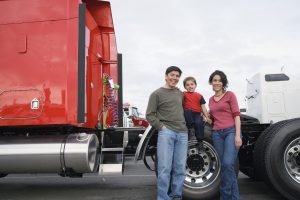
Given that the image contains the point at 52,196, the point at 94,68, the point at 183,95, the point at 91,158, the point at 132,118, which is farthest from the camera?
the point at 132,118

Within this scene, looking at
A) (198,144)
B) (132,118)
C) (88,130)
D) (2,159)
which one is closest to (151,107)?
(198,144)

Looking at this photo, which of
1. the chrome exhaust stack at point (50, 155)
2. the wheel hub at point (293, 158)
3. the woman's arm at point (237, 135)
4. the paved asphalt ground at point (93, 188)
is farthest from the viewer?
the paved asphalt ground at point (93, 188)

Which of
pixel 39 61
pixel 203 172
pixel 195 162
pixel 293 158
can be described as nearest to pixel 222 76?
pixel 195 162

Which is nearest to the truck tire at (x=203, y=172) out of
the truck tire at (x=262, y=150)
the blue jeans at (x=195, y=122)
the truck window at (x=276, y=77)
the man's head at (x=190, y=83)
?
the blue jeans at (x=195, y=122)

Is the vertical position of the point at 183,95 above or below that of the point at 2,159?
above

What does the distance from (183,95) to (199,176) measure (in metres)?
1.19

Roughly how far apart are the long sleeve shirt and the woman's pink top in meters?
0.47

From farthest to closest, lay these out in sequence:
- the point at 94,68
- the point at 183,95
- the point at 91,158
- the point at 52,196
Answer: the point at 94,68 < the point at 52,196 < the point at 91,158 < the point at 183,95

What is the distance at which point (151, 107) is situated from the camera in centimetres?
448

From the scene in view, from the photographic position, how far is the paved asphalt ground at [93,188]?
5.62m

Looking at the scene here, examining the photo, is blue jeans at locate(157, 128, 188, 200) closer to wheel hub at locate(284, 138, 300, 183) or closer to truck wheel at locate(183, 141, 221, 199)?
truck wheel at locate(183, 141, 221, 199)

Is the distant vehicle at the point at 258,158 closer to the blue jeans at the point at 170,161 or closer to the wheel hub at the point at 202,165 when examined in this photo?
the wheel hub at the point at 202,165

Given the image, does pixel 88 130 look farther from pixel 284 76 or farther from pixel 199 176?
pixel 284 76

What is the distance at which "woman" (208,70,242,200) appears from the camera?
→ 15.0 ft
